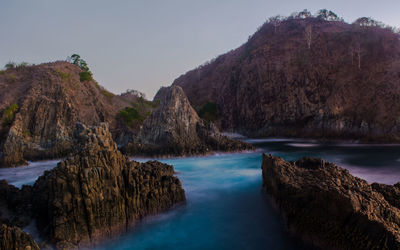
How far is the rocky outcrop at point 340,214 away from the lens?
161 inches

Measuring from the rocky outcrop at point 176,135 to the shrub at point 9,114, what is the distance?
947 cm

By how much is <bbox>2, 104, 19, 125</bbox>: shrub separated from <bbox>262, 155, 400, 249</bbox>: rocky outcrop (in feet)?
72.2

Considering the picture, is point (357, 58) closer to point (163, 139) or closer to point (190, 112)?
point (190, 112)

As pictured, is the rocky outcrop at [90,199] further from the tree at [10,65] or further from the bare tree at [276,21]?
the bare tree at [276,21]

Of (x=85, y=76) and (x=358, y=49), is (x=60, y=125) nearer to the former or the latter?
(x=85, y=76)

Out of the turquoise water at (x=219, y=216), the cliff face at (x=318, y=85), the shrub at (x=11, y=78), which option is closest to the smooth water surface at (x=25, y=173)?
the turquoise water at (x=219, y=216)


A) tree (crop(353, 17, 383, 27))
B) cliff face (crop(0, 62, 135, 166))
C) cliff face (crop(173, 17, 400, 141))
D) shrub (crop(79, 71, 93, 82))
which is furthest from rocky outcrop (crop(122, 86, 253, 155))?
tree (crop(353, 17, 383, 27))

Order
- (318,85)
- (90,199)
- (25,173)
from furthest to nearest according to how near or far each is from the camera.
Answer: (318,85) < (25,173) < (90,199)

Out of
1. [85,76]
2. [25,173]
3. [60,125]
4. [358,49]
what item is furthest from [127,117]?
[358,49]

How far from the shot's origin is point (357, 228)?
14.1 ft

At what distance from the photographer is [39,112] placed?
21.2m

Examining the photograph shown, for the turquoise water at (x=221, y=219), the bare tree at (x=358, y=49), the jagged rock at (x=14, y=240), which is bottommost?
the turquoise water at (x=221, y=219)

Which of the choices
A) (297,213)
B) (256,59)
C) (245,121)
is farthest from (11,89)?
(256,59)

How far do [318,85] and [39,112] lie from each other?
33.8 meters
